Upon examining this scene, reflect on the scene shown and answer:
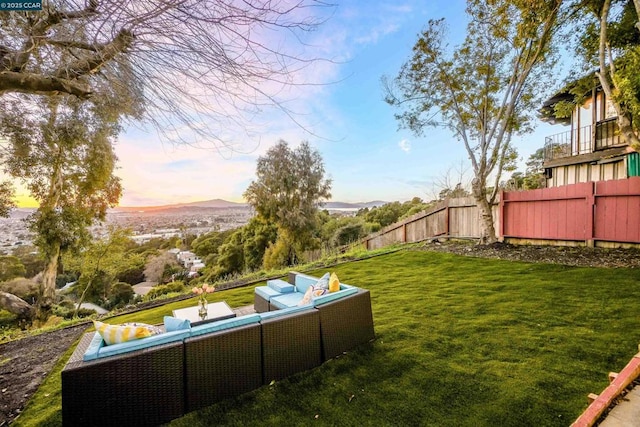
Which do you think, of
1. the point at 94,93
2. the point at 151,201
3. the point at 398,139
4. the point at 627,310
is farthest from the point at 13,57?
the point at 398,139

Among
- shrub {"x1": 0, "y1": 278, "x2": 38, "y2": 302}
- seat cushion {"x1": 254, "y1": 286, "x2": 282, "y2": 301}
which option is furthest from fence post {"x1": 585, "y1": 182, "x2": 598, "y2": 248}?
shrub {"x1": 0, "y1": 278, "x2": 38, "y2": 302}

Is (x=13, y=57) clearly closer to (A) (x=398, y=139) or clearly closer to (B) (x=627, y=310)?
(B) (x=627, y=310)

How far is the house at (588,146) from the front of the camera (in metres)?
9.17

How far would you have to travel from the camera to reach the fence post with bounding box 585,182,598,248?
5.79 m

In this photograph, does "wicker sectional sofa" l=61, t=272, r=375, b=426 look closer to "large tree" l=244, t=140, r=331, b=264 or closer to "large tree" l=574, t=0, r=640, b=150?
"large tree" l=574, t=0, r=640, b=150

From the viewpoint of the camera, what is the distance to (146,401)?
2.06m

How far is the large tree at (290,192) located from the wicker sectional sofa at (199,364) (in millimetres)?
10500

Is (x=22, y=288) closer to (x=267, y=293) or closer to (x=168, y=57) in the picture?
(x=267, y=293)

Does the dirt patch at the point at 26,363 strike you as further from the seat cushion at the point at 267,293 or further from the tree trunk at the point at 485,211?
the tree trunk at the point at 485,211

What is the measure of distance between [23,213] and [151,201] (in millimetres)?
3567

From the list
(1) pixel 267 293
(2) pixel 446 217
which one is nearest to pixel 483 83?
(2) pixel 446 217

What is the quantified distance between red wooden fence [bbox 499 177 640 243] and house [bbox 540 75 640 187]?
314 centimetres

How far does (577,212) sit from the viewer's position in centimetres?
607

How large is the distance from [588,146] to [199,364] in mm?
14311
